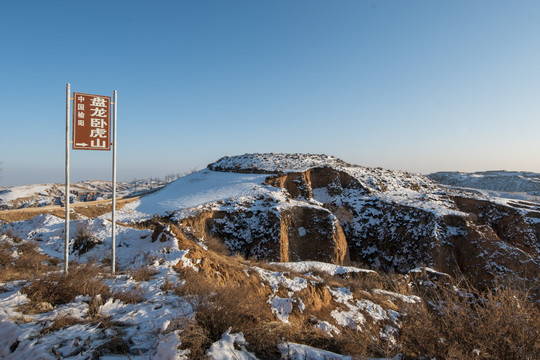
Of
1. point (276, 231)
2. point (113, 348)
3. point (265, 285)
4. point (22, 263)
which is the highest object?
point (113, 348)

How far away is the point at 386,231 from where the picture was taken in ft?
69.6

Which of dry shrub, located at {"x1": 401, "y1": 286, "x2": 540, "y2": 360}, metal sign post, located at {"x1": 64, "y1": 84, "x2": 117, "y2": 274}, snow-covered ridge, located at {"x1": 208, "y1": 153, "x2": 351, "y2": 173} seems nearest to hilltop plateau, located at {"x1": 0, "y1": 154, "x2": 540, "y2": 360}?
dry shrub, located at {"x1": 401, "y1": 286, "x2": 540, "y2": 360}

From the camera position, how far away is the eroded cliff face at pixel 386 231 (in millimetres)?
17266

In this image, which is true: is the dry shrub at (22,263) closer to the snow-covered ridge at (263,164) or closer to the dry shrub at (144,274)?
the dry shrub at (144,274)

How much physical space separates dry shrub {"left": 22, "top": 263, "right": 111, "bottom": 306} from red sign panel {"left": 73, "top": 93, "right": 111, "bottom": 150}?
2.89 m

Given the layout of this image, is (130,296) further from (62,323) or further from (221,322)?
(221,322)

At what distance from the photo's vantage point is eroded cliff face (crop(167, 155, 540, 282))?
17266 mm

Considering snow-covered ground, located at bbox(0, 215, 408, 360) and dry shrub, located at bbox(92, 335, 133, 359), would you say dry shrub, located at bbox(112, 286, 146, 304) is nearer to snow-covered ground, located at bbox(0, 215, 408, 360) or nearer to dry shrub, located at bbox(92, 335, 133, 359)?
snow-covered ground, located at bbox(0, 215, 408, 360)

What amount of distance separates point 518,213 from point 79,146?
30.4 m

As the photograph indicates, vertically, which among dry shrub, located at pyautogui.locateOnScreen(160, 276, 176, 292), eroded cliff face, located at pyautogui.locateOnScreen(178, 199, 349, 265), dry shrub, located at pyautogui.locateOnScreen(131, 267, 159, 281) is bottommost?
eroded cliff face, located at pyautogui.locateOnScreen(178, 199, 349, 265)

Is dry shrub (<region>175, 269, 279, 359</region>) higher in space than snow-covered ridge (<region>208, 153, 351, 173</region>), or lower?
lower

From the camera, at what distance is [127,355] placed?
257cm

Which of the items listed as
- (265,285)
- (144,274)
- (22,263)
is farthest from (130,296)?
(22,263)

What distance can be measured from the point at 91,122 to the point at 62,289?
367 cm
